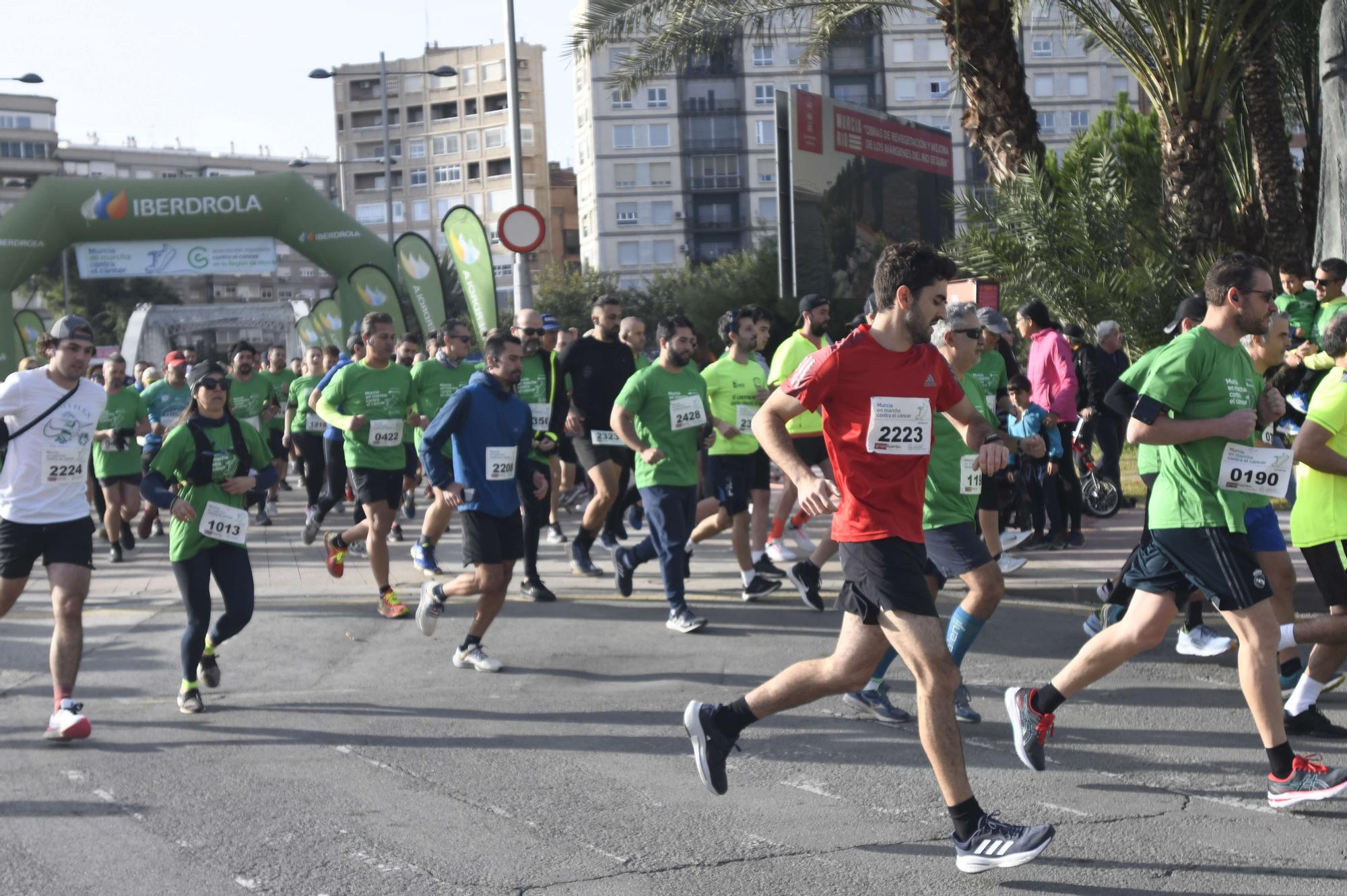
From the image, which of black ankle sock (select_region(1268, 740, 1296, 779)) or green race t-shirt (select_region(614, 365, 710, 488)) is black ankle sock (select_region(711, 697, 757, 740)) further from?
green race t-shirt (select_region(614, 365, 710, 488))

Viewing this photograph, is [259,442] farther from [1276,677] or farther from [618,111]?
[618,111]

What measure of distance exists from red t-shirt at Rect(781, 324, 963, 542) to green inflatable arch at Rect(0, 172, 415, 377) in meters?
30.7

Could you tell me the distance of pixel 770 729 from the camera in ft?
21.4

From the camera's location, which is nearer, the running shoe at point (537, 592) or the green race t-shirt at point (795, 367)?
the running shoe at point (537, 592)

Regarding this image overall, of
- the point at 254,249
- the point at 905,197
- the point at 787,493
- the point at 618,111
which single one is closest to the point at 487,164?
the point at 618,111

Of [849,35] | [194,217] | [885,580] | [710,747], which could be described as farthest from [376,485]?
[194,217]

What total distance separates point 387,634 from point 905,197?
1836 cm

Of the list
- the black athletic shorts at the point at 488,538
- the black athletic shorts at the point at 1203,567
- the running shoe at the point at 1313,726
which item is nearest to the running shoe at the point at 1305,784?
the black athletic shorts at the point at 1203,567

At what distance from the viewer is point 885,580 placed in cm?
473

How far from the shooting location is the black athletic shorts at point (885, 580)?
15.5 feet

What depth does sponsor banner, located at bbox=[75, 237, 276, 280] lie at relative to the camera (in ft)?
121

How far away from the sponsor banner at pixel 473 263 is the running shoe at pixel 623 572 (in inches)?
292

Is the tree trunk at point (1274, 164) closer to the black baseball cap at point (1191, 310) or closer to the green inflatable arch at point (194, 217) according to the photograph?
the black baseball cap at point (1191, 310)

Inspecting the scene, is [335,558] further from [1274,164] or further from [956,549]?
[1274,164]
